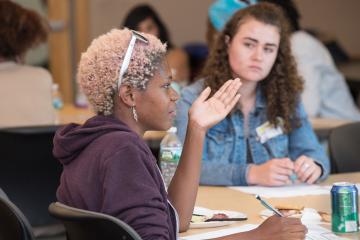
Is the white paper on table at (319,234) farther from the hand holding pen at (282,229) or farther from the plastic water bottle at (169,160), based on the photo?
the plastic water bottle at (169,160)

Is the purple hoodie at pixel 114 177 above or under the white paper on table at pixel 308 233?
above

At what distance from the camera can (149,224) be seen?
5.98 feet

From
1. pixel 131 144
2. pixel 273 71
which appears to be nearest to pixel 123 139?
pixel 131 144

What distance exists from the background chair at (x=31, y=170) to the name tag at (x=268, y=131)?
2.89 ft

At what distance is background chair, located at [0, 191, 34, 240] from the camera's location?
2.00m

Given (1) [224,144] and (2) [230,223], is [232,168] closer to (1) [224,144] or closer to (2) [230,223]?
(1) [224,144]

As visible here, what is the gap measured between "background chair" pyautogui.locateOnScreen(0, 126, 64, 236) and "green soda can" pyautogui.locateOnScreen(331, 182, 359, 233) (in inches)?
59.7

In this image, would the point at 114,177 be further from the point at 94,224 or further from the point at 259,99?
the point at 259,99

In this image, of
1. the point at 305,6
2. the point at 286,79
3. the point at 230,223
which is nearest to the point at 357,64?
the point at 305,6

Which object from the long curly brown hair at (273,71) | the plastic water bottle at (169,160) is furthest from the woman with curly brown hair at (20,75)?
the plastic water bottle at (169,160)

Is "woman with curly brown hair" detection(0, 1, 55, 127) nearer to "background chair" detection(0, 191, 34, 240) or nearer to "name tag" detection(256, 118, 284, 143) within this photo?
"name tag" detection(256, 118, 284, 143)

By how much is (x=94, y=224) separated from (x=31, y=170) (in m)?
1.82

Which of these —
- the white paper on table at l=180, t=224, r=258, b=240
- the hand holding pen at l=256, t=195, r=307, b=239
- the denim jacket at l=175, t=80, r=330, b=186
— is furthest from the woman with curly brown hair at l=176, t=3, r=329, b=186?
the hand holding pen at l=256, t=195, r=307, b=239

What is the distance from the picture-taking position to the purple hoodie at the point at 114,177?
5.99 feet
